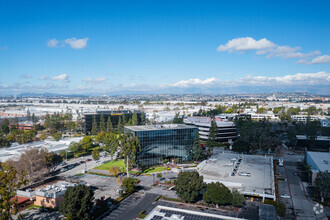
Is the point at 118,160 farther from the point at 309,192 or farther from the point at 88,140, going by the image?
the point at 309,192

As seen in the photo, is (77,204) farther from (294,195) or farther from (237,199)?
(294,195)

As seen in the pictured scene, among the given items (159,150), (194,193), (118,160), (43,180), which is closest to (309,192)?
(194,193)

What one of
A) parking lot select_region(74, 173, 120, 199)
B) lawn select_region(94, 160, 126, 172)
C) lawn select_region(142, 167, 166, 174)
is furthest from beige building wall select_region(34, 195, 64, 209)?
lawn select_region(142, 167, 166, 174)

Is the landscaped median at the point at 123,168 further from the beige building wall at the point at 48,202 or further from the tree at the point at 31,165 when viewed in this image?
the beige building wall at the point at 48,202

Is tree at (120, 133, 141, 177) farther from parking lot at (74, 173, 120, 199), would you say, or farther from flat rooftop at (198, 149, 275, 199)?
flat rooftop at (198, 149, 275, 199)

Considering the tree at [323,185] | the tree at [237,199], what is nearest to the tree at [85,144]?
the tree at [237,199]
